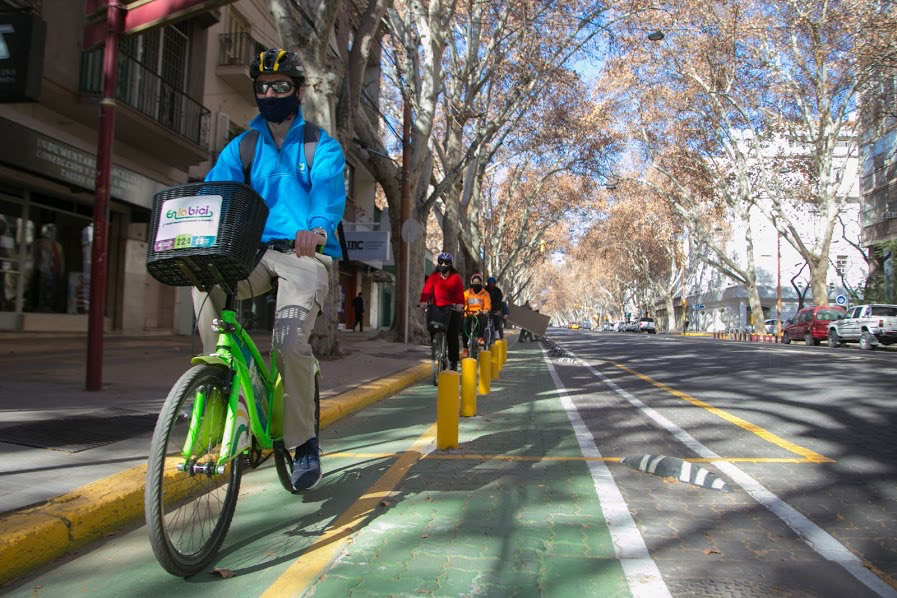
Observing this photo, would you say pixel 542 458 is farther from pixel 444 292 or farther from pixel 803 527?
pixel 444 292

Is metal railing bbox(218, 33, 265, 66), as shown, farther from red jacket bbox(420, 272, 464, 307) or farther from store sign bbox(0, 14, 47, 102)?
store sign bbox(0, 14, 47, 102)

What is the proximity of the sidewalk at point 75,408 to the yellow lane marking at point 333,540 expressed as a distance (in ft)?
4.30

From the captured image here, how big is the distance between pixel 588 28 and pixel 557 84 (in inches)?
165

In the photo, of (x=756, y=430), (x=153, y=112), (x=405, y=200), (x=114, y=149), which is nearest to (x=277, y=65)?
(x=756, y=430)

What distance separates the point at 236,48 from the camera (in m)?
16.8

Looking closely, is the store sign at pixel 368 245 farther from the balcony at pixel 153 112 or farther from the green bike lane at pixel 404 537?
the green bike lane at pixel 404 537

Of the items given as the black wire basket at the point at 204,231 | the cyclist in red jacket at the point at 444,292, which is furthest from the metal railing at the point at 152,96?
the black wire basket at the point at 204,231

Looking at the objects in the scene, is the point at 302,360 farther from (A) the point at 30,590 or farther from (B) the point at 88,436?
(B) the point at 88,436

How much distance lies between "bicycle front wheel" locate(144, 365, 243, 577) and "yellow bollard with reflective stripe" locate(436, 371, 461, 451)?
2.17 m

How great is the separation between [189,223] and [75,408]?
3503 mm

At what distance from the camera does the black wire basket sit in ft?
8.34

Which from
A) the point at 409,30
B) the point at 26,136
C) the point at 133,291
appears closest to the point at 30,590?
the point at 26,136

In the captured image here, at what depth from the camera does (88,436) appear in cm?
436

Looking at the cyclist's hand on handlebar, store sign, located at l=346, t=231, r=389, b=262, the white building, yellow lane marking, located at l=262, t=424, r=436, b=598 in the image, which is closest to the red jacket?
yellow lane marking, located at l=262, t=424, r=436, b=598
